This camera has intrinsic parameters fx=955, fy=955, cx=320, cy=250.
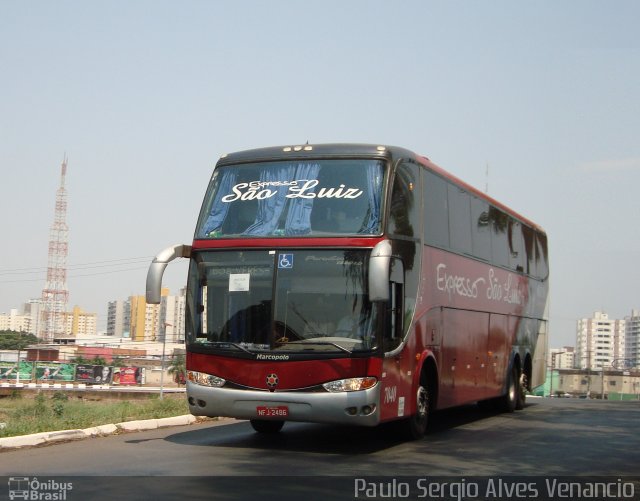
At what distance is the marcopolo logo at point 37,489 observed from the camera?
8.40 m

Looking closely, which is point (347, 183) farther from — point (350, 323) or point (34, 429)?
point (34, 429)

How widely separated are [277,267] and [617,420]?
31.2 ft

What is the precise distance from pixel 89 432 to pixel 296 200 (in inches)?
175

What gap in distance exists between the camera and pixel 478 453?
1239 cm

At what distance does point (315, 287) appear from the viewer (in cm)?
1224

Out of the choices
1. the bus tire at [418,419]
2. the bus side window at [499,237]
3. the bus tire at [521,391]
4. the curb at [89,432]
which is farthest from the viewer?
the bus tire at [521,391]

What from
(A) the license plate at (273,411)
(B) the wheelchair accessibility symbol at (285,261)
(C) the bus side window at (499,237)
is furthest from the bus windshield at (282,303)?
(C) the bus side window at (499,237)

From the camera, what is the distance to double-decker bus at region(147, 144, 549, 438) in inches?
476

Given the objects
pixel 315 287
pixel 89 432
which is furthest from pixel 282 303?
pixel 89 432

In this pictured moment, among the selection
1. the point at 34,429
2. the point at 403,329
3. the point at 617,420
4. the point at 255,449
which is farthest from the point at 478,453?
the point at 617,420

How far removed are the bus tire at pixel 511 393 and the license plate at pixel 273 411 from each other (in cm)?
900

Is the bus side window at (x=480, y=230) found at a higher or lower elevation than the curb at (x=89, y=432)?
higher

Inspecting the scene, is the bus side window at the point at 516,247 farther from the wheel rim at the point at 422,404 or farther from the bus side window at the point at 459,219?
the wheel rim at the point at 422,404

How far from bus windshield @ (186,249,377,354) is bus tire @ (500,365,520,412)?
884cm
